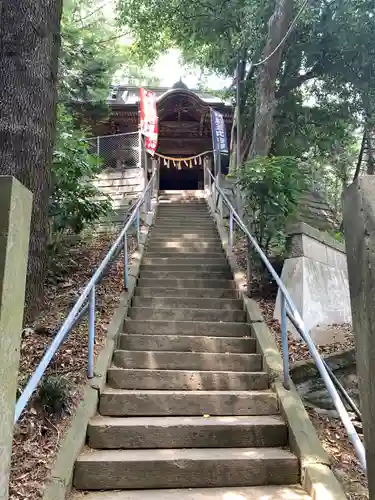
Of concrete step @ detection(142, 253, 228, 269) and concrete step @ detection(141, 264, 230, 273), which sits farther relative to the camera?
concrete step @ detection(142, 253, 228, 269)

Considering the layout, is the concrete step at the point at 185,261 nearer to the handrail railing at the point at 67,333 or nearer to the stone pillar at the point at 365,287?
the handrail railing at the point at 67,333

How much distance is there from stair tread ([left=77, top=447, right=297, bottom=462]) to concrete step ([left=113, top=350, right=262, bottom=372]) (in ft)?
3.56

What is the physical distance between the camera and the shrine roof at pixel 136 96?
1442 centimetres

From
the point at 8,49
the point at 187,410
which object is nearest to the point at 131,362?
the point at 187,410

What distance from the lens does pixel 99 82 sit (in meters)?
11.2

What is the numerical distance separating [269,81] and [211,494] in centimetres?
926

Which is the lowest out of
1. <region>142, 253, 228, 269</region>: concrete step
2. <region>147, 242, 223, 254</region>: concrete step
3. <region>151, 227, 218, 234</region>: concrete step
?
<region>142, 253, 228, 269</region>: concrete step

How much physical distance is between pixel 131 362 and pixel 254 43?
9.45 metres

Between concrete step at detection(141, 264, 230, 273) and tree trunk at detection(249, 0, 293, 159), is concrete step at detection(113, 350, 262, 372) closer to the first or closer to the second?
concrete step at detection(141, 264, 230, 273)

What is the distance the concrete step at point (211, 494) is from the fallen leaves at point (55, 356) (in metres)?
0.36

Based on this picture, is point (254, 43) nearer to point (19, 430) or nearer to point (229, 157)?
point (229, 157)

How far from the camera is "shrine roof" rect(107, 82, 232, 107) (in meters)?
14.4

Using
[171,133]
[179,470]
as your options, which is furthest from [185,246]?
[171,133]

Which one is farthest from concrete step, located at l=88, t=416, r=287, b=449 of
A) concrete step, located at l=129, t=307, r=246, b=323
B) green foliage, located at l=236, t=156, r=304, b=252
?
green foliage, located at l=236, t=156, r=304, b=252
